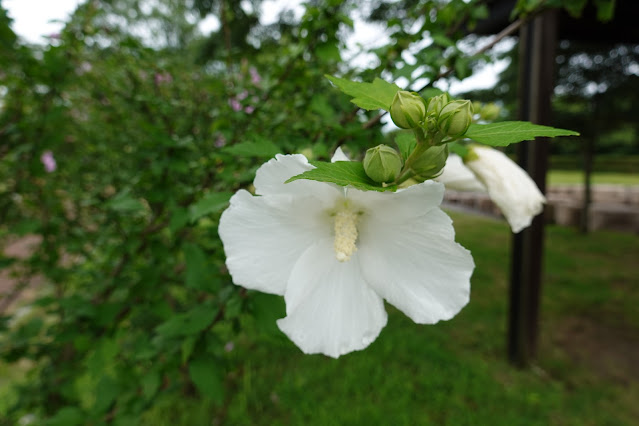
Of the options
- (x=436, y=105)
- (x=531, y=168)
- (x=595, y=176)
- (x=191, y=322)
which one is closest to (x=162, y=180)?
(x=191, y=322)

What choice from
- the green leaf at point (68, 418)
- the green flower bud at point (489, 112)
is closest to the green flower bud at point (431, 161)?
the green flower bud at point (489, 112)

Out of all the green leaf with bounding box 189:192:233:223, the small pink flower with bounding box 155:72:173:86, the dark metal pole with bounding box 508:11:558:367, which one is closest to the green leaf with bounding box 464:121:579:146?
the green leaf with bounding box 189:192:233:223

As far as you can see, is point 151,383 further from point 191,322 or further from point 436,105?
point 436,105

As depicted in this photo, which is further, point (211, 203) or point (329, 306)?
point (211, 203)

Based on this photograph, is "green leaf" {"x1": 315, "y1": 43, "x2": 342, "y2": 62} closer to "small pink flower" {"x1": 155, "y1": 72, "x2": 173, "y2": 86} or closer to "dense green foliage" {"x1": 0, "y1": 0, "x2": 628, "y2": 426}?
"dense green foliage" {"x1": 0, "y1": 0, "x2": 628, "y2": 426}

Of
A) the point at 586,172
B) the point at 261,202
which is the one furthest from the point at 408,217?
the point at 586,172

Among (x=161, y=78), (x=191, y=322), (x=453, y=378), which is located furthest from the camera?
(x=453, y=378)

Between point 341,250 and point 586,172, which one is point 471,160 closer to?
point 341,250
